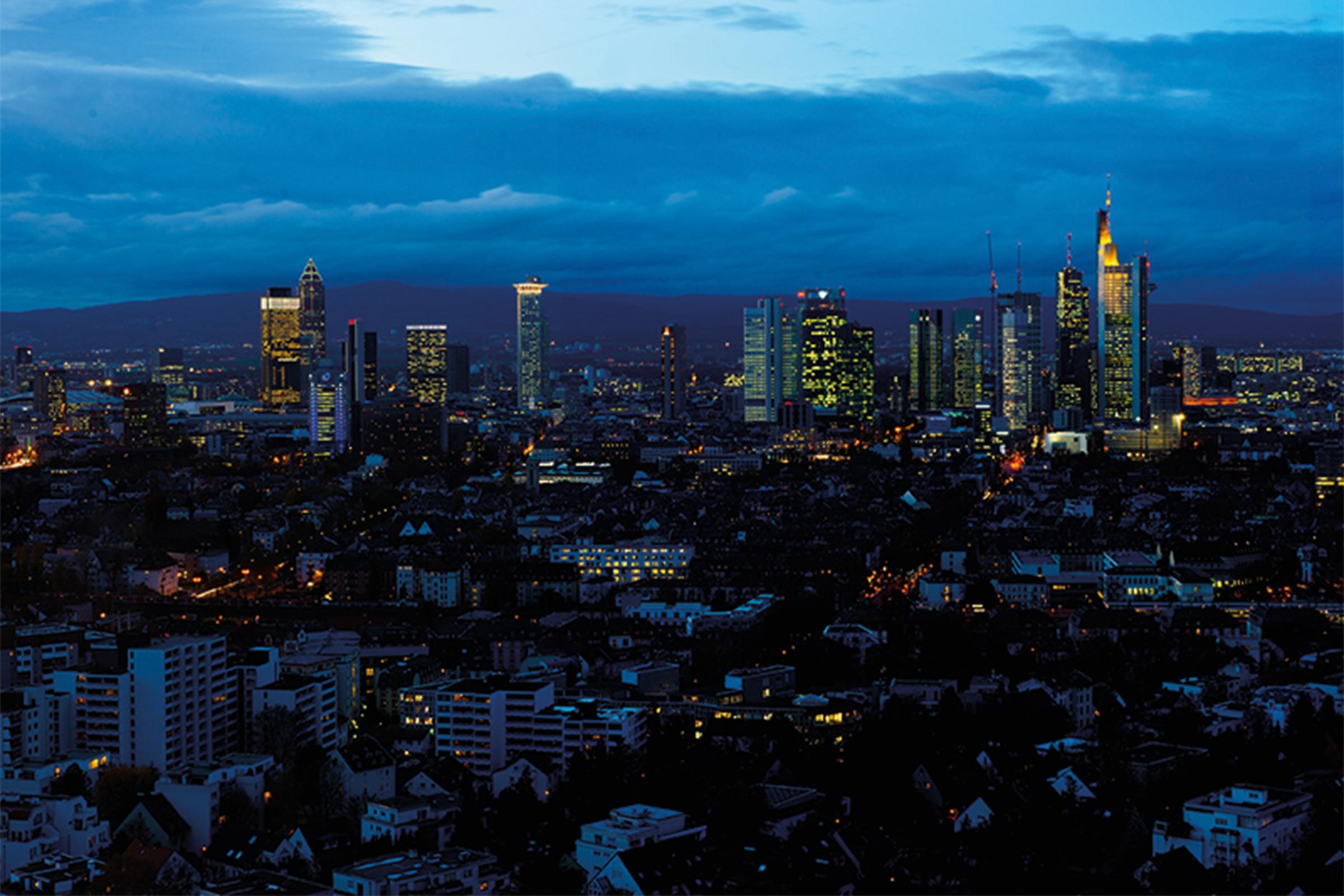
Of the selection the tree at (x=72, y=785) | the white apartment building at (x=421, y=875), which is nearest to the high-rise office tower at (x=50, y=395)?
the tree at (x=72, y=785)

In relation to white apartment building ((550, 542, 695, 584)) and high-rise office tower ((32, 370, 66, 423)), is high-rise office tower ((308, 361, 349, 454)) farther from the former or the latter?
white apartment building ((550, 542, 695, 584))

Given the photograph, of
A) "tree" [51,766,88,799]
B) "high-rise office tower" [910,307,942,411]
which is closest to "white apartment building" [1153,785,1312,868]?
"tree" [51,766,88,799]

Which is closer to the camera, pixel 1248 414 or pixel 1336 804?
pixel 1336 804

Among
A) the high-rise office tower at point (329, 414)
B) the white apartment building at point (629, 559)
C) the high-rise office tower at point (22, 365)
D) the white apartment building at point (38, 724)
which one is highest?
the high-rise office tower at point (22, 365)

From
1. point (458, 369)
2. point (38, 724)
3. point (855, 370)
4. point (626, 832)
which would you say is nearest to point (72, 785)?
point (38, 724)

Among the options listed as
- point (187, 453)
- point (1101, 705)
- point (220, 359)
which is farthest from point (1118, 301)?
point (1101, 705)

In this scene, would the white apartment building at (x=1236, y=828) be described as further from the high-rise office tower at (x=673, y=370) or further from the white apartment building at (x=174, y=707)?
the high-rise office tower at (x=673, y=370)

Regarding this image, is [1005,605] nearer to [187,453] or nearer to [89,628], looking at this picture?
[89,628]
